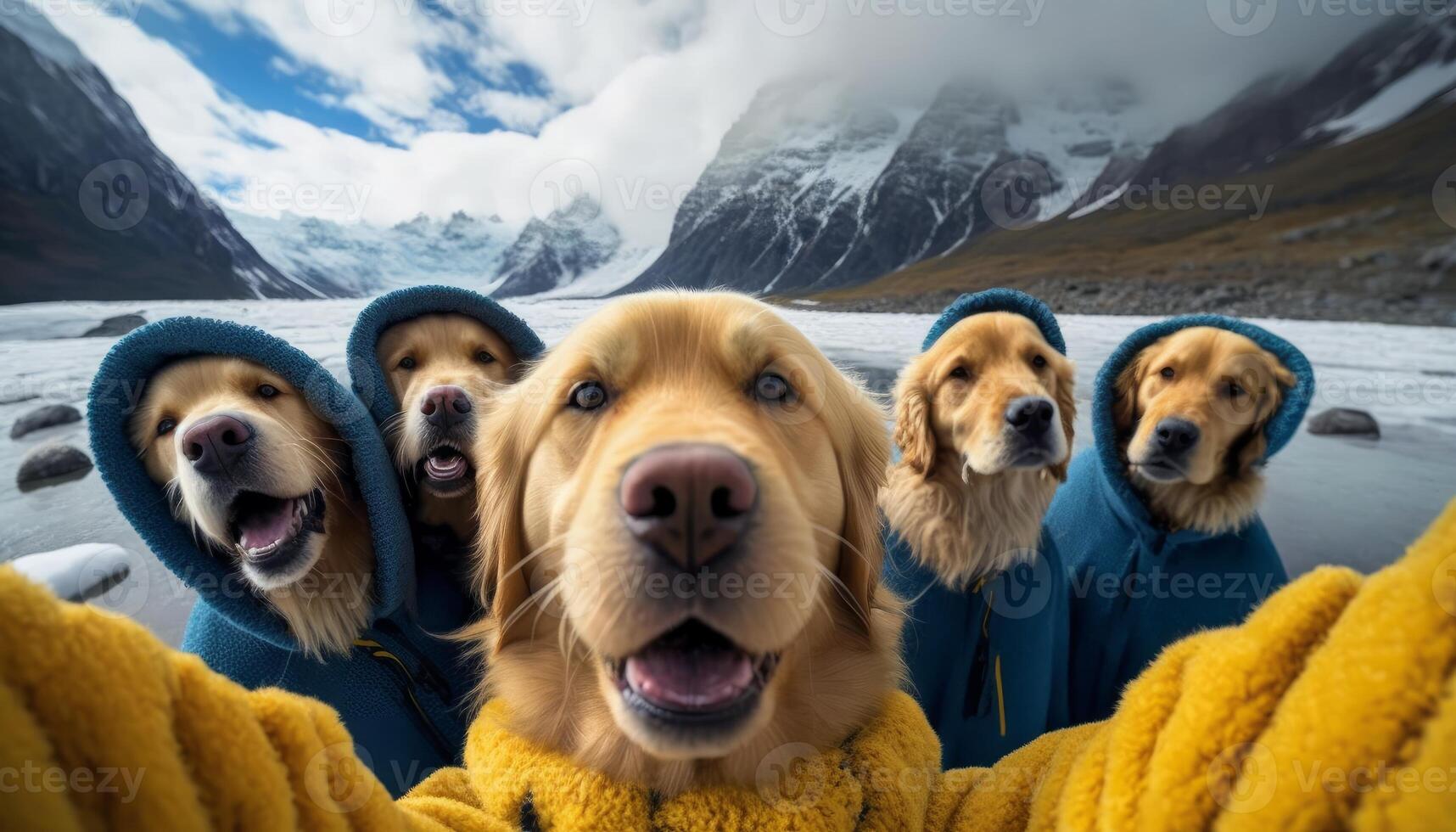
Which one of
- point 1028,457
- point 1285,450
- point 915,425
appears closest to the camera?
point 1028,457

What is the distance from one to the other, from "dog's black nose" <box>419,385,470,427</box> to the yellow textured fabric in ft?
6.36

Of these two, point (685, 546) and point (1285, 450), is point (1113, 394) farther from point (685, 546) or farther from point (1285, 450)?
point (1285, 450)

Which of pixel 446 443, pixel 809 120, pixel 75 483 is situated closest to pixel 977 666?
pixel 446 443

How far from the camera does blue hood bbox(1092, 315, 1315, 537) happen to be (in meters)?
3.41

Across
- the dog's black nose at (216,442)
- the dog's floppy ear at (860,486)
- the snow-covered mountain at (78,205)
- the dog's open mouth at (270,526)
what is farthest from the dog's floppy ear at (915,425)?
the snow-covered mountain at (78,205)

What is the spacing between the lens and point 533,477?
6.58 ft

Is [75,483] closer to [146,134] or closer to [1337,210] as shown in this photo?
[1337,210]

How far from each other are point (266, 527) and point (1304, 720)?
3233mm

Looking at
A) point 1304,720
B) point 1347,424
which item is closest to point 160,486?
point 1304,720

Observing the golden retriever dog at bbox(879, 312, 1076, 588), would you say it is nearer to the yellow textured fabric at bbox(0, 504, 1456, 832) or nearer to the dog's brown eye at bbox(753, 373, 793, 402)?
the dog's brown eye at bbox(753, 373, 793, 402)

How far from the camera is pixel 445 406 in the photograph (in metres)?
2.91

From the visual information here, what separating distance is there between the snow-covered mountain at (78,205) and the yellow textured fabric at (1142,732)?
2881 inches

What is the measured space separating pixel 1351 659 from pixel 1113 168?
15352 cm

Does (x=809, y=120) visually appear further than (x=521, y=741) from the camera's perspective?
Yes
